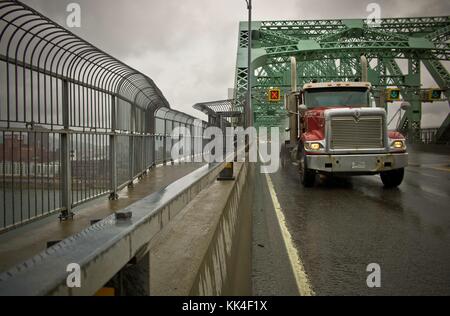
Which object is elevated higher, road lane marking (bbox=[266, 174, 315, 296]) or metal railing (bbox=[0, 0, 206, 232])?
metal railing (bbox=[0, 0, 206, 232])

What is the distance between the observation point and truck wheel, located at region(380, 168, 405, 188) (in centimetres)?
1038

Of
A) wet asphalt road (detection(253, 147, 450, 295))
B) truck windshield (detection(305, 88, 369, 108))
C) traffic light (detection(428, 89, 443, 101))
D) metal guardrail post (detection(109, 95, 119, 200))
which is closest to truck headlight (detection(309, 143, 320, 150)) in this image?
wet asphalt road (detection(253, 147, 450, 295))

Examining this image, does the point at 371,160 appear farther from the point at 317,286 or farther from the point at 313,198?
the point at 317,286

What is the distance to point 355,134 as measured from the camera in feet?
32.8

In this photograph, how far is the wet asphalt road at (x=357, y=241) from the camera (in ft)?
11.9

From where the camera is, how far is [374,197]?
8.98 meters

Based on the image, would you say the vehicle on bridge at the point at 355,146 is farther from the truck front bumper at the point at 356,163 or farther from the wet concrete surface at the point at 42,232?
the wet concrete surface at the point at 42,232

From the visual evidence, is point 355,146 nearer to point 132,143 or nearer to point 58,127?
point 132,143

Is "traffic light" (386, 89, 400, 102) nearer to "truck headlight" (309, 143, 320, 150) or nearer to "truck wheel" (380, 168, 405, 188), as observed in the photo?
"truck wheel" (380, 168, 405, 188)

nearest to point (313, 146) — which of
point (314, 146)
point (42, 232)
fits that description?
point (314, 146)

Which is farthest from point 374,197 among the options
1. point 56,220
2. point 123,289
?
point 123,289

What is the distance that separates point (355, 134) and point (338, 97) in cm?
222

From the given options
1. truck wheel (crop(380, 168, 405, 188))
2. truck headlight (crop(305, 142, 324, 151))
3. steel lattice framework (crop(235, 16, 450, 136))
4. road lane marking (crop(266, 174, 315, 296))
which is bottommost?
road lane marking (crop(266, 174, 315, 296))

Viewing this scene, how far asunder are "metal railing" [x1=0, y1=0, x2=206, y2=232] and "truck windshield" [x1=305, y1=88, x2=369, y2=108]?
571 cm
